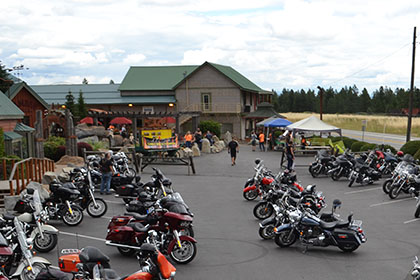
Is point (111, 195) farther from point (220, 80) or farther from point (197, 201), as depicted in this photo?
point (220, 80)

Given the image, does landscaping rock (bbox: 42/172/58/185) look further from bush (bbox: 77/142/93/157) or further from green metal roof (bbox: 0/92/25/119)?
bush (bbox: 77/142/93/157)

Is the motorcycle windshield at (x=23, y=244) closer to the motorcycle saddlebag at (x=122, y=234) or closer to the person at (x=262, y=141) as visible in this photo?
the motorcycle saddlebag at (x=122, y=234)

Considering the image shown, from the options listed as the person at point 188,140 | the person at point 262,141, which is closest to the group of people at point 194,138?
the person at point 188,140

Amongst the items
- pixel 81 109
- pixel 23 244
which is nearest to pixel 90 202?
pixel 23 244

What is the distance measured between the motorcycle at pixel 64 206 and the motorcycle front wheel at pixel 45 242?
239 cm

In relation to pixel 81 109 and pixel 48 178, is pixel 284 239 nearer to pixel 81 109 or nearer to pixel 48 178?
pixel 48 178

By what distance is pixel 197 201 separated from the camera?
1711cm

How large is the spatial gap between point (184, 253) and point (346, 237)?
3.75 metres

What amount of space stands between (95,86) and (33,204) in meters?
51.5

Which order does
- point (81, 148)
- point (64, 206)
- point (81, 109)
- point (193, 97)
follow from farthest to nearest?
1. point (193, 97)
2. point (81, 109)
3. point (81, 148)
4. point (64, 206)

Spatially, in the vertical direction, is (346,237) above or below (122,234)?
below

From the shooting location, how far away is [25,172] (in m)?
18.0

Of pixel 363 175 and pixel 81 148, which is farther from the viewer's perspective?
pixel 81 148

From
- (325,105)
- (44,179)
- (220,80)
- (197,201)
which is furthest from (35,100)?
(325,105)
